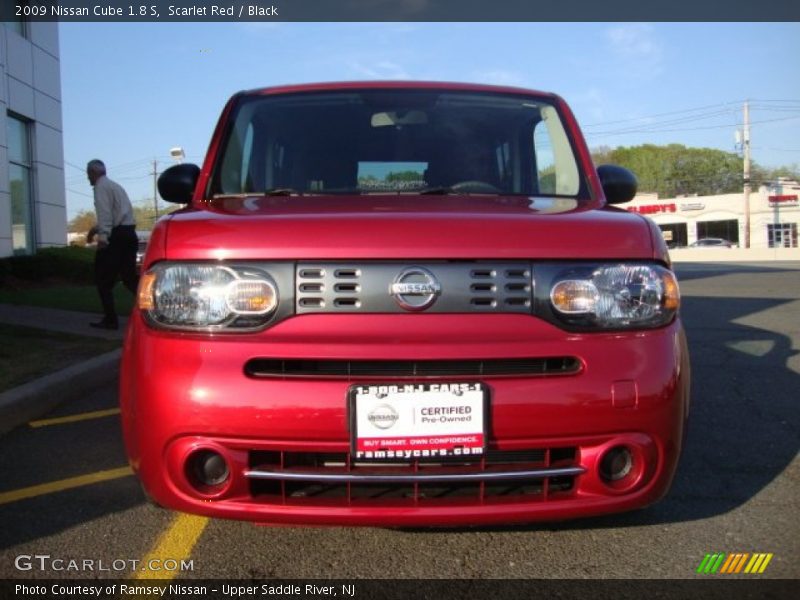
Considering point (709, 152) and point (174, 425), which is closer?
point (174, 425)

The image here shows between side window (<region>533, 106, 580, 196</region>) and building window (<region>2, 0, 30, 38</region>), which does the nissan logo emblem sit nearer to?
side window (<region>533, 106, 580, 196</region>)

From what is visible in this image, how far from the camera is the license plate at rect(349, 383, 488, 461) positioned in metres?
2.12

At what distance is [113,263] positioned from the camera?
7141 mm

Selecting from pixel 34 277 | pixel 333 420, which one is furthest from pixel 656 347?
pixel 34 277

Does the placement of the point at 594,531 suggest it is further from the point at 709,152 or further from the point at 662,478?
the point at 709,152

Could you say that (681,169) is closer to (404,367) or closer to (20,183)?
(20,183)

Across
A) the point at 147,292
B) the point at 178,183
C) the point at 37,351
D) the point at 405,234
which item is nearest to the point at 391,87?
the point at 178,183

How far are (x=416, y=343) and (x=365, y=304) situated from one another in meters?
0.20

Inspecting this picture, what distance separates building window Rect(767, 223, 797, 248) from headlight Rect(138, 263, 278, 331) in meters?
62.3

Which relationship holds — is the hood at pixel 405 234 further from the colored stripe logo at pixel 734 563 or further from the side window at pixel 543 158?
the colored stripe logo at pixel 734 563

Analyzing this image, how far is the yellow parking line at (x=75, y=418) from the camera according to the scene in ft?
14.2

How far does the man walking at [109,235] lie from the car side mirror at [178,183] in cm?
426

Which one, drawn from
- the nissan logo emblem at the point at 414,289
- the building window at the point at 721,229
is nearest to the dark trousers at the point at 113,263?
the nissan logo emblem at the point at 414,289

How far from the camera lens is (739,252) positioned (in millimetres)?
42844
